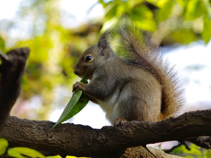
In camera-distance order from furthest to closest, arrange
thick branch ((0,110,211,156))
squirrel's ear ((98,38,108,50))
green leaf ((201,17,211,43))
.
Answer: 1. squirrel's ear ((98,38,108,50))
2. green leaf ((201,17,211,43))
3. thick branch ((0,110,211,156))

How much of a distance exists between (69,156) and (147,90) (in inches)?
37.0

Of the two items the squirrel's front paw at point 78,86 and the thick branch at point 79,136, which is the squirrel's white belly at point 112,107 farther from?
the thick branch at point 79,136

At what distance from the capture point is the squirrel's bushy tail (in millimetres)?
3282

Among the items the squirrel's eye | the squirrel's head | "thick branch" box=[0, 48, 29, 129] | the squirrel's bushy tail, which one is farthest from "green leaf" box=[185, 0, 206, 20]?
"thick branch" box=[0, 48, 29, 129]

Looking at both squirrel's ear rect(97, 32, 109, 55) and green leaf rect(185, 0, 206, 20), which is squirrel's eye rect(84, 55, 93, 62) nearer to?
squirrel's ear rect(97, 32, 109, 55)

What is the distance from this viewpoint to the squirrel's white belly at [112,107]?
3137 millimetres

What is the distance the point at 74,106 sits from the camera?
2736 millimetres

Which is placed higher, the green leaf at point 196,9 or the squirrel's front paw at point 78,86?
the green leaf at point 196,9

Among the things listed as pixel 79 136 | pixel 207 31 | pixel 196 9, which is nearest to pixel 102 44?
pixel 196 9

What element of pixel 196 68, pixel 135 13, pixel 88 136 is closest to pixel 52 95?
pixel 196 68

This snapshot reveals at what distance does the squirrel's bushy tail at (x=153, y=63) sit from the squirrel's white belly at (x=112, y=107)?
1.17ft

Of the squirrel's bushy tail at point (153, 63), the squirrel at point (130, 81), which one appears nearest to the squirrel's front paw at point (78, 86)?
the squirrel at point (130, 81)

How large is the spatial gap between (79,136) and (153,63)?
121cm

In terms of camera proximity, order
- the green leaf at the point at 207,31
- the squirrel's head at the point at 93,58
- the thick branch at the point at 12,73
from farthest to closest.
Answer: the squirrel's head at the point at 93,58
the green leaf at the point at 207,31
the thick branch at the point at 12,73
